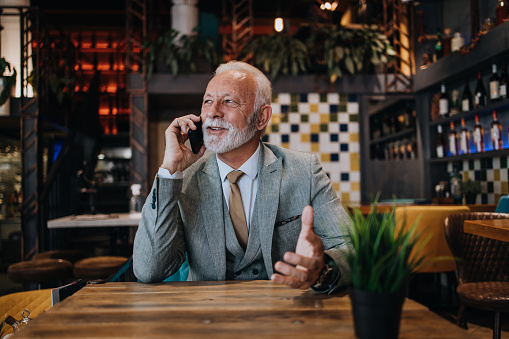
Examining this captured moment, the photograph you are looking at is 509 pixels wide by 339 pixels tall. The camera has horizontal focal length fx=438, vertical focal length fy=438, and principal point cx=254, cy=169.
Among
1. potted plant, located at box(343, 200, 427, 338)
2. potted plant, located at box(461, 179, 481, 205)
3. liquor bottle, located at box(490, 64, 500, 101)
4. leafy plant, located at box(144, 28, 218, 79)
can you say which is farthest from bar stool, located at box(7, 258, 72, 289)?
liquor bottle, located at box(490, 64, 500, 101)

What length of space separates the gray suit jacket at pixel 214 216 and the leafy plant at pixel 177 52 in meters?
3.91

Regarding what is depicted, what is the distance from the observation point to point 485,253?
2877mm

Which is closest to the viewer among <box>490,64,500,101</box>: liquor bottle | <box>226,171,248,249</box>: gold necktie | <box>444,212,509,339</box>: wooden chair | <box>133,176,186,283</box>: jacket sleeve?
<box>133,176,186,283</box>: jacket sleeve

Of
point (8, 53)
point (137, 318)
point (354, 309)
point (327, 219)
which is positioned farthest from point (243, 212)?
point (8, 53)

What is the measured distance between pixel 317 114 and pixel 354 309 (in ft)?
16.6

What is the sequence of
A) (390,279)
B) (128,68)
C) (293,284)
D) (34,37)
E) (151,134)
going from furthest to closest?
1. (151,134)
2. (34,37)
3. (128,68)
4. (293,284)
5. (390,279)

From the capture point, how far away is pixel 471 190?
15.0 ft

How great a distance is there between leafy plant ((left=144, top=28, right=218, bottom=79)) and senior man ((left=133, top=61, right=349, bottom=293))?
3.76 m

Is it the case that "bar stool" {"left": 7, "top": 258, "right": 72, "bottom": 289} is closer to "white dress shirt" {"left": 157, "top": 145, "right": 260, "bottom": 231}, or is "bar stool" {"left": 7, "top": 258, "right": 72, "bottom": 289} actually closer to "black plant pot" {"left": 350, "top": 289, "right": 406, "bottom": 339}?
"white dress shirt" {"left": 157, "top": 145, "right": 260, "bottom": 231}

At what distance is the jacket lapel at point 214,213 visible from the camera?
161 cm

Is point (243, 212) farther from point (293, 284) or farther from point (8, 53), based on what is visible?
point (8, 53)

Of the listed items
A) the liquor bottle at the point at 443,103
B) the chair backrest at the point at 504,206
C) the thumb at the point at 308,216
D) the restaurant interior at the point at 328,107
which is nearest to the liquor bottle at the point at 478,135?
the restaurant interior at the point at 328,107

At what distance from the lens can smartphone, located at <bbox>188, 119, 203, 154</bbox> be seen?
5.74 feet

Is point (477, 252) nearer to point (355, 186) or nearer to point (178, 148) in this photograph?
point (178, 148)
